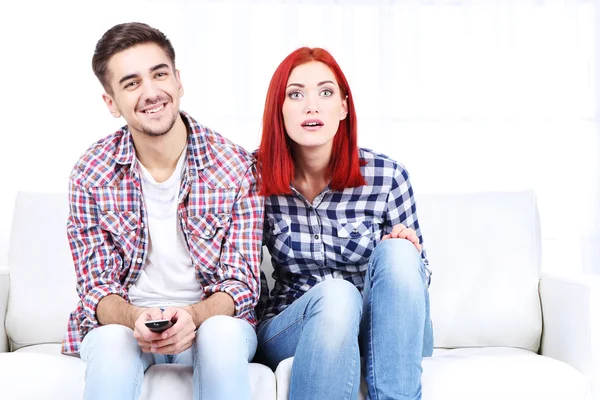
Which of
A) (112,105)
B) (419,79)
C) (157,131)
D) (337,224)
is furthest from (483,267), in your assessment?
(419,79)

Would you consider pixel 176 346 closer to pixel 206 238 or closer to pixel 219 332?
pixel 219 332

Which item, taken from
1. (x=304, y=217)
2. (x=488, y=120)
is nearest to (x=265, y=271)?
(x=304, y=217)

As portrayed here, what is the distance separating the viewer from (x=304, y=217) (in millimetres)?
Result: 1837

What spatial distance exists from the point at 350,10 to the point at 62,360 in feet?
7.16

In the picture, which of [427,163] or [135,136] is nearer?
[135,136]

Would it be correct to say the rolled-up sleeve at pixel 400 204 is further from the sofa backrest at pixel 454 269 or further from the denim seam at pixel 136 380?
the denim seam at pixel 136 380

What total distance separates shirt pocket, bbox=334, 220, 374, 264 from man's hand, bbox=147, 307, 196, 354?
1.52 feet

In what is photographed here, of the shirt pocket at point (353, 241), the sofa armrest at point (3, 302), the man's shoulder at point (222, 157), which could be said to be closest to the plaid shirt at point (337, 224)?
the shirt pocket at point (353, 241)

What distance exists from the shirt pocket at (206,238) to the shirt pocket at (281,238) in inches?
5.2

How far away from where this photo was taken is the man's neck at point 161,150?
5.92 ft

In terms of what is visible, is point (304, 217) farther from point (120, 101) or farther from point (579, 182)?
point (579, 182)

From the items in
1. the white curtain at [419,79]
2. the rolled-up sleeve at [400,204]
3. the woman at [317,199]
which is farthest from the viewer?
the white curtain at [419,79]

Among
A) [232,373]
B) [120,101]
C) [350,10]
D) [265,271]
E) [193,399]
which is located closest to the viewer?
[232,373]

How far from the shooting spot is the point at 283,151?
1830 millimetres
